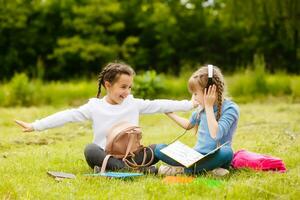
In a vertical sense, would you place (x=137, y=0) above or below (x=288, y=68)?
above

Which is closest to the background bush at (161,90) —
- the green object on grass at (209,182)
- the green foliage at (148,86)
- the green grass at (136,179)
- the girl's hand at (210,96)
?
the green foliage at (148,86)

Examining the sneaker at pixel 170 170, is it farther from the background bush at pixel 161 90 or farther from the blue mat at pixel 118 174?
the background bush at pixel 161 90

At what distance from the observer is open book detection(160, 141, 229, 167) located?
4.51 metres

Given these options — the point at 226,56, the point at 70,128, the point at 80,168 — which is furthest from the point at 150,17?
the point at 80,168

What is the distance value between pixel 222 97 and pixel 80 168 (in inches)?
53.6

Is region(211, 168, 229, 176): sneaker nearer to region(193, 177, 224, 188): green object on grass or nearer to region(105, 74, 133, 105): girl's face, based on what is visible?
region(193, 177, 224, 188): green object on grass

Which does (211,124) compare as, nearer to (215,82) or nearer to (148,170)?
(215,82)

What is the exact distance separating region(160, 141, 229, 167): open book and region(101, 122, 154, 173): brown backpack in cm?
21

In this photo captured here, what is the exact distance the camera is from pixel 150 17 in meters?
24.2

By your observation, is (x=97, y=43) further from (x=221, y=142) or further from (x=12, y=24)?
(x=221, y=142)

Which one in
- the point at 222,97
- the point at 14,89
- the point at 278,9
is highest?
the point at 278,9

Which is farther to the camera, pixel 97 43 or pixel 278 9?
pixel 97 43

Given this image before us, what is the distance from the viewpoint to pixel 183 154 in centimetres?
469

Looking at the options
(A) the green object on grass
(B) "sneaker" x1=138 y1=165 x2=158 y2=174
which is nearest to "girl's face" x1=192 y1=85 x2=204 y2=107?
(B) "sneaker" x1=138 y1=165 x2=158 y2=174
